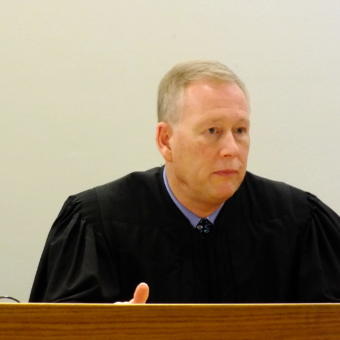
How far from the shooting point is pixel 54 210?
2.27 metres

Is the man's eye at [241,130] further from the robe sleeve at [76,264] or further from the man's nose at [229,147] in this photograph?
the robe sleeve at [76,264]

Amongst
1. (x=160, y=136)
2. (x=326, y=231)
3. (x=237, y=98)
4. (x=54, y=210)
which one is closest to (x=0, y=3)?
(x=54, y=210)

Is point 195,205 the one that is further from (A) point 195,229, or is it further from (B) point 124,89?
(B) point 124,89

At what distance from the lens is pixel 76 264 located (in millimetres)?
1669

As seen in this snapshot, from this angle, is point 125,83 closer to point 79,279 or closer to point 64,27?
point 64,27

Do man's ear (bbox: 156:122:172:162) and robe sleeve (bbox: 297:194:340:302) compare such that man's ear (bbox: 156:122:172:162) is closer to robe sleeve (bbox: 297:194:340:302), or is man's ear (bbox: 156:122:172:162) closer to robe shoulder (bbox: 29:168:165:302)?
robe shoulder (bbox: 29:168:165:302)

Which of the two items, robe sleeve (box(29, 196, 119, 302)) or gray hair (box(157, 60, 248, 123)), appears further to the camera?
gray hair (box(157, 60, 248, 123))

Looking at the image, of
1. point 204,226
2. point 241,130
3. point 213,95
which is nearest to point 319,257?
point 204,226
